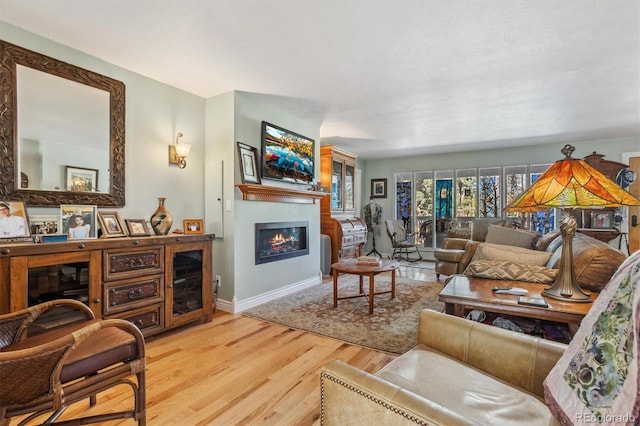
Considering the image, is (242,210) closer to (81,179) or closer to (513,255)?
(81,179)

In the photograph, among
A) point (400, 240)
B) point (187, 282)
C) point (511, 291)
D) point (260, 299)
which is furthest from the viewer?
point (400, 240)

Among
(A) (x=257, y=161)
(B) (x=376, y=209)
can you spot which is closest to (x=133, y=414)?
(A) (x=257, y=161)

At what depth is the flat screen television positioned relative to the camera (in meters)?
3.72

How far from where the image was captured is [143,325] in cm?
247

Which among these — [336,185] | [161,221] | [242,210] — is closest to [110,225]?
[161,221]

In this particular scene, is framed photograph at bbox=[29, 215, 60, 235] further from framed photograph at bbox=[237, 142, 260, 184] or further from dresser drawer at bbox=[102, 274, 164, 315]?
framed photograph at bbox=[237, 142, 260, 184]

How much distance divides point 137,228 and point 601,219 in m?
6.88

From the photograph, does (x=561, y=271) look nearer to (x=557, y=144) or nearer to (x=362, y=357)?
(x=362, y=357)

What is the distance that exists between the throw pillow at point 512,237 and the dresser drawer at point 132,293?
3.40 metres

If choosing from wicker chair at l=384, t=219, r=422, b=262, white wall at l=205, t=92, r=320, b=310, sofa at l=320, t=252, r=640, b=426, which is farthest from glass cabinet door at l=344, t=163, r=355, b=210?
sofa at l=320, t=252, r=640, b=426

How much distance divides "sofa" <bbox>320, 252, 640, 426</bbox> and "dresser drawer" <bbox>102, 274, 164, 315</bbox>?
201 centimetres

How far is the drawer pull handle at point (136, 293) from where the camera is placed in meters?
2.39

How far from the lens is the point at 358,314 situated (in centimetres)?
321

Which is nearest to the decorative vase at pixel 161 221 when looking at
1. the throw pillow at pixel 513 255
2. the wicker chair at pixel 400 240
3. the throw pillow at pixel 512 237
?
the throw pillow at pixel 513 255
